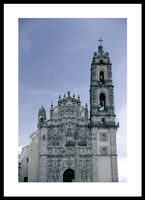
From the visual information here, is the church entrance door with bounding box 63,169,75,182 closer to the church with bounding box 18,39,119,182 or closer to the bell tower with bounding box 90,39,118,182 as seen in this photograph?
the church with bounding box 18,39,119,182

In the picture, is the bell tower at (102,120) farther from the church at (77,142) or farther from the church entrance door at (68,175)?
the church entrance door at (68,175)

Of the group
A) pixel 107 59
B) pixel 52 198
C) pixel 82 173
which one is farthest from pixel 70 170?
pixel 52 198

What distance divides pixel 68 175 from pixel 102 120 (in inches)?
250

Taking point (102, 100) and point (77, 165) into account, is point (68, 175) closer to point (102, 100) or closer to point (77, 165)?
point (77, 165)

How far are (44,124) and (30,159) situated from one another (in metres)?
3.67

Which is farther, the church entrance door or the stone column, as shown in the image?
the church entrance door

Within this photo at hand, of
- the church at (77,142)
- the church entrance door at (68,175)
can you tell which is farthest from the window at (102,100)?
the church entrance door at (68,175)

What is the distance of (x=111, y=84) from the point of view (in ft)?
93.0

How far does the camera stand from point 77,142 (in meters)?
26.3

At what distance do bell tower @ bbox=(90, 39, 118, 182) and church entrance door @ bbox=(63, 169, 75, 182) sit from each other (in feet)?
6.89

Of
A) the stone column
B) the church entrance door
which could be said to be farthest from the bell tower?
the church entrance door

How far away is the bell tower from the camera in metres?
25.2

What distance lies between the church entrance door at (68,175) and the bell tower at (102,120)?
2100mm

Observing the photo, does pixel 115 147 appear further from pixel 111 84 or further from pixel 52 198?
pixel 52 198
